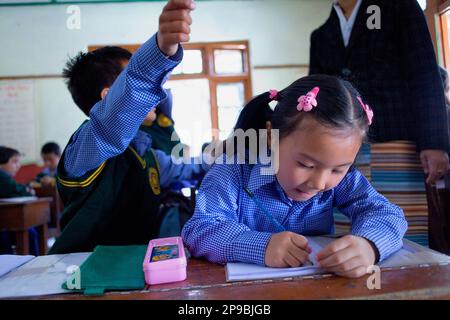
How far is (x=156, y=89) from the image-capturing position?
2.66ft

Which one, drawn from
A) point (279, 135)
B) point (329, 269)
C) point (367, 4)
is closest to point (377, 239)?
point (329, 269)

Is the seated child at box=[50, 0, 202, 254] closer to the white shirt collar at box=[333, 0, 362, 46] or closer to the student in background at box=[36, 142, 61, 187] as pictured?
the white shirt collar at box=[333, 0, 362, 46]

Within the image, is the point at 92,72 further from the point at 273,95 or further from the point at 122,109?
the point at 273,95

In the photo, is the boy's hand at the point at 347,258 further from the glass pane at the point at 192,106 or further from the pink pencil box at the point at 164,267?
the glass pane at the point at 192,106

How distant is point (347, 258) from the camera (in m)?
0.61

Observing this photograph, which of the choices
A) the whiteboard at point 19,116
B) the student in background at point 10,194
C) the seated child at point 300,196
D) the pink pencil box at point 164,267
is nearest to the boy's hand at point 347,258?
the seated child at point 300,196

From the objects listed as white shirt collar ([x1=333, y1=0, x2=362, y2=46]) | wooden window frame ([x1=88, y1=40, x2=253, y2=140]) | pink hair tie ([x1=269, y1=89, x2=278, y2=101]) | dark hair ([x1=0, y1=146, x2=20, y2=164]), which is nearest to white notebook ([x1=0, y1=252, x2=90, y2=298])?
pink hair tie ([x1=269, y1=89, x2=278, y2=101])

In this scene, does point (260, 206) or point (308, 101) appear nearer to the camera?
point (308, 101)

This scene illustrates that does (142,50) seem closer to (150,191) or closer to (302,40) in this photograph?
(150,191)

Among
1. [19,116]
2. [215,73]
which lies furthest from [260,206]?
[19,116]

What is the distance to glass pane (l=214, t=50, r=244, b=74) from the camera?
209 inches

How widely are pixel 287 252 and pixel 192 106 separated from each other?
462 cm

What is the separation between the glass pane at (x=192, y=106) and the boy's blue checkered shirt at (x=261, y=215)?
4.00 m
